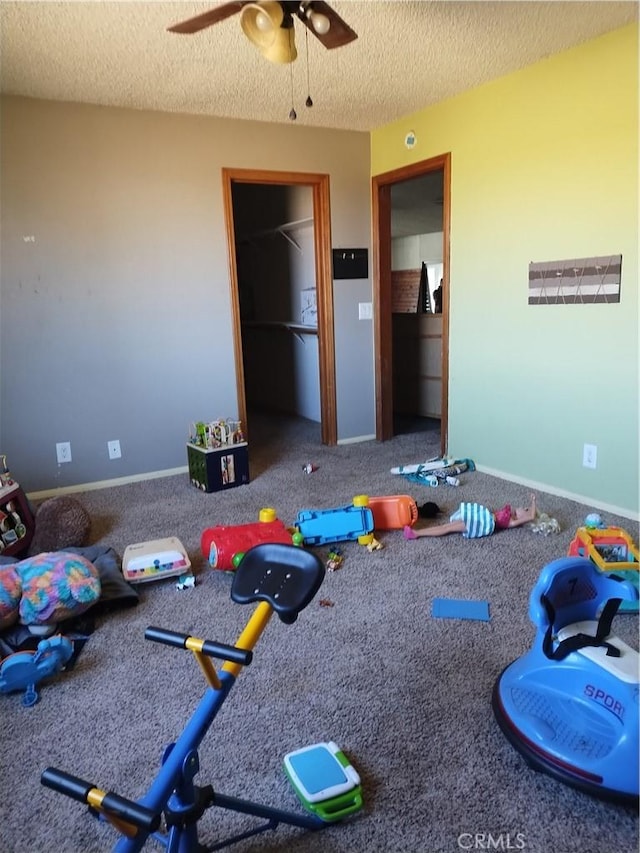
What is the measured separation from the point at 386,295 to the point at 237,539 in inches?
102

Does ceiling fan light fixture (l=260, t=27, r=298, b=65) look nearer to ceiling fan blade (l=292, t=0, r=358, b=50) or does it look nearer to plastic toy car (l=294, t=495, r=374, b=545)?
ceiling fan blade (l=292, t=0, r=358, b=50)

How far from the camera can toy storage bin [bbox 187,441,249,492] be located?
3555mm

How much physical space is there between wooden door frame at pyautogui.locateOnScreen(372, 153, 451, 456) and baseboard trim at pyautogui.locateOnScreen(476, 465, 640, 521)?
0.49 meters

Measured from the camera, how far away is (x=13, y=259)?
3.34m

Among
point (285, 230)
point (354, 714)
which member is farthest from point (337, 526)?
point (285, 230)

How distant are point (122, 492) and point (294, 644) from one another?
2.03 metres

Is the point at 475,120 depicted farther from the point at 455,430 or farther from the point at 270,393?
the point at 270,393

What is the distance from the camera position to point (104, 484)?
3764 millimetres

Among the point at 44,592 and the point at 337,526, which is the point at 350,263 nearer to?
the point at 337,526

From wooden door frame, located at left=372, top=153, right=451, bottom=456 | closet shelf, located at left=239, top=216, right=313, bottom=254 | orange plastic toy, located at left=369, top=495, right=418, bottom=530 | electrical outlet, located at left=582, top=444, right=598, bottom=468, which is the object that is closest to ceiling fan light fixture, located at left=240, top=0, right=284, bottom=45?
wooden door frame, located at left=372, top=153, right=451, bottom=456

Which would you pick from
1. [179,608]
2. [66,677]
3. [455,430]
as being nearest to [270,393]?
[455,430]

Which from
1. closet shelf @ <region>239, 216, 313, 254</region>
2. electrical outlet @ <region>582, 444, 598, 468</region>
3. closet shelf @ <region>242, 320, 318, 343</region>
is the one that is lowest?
electrical outlet @ <region>582, 444, 598, 468</region>

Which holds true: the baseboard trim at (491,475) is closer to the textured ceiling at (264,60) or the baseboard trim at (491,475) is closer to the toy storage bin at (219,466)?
the toy storage bin at (219,466)

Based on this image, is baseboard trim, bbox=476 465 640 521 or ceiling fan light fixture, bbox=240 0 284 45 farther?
baseboard trim, bbox=476 465 640 521
